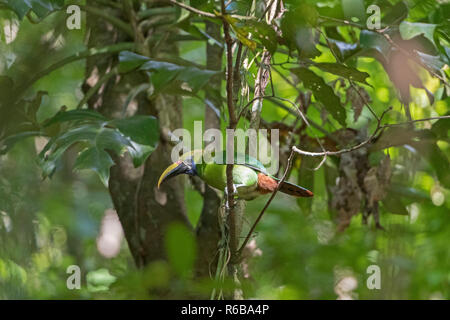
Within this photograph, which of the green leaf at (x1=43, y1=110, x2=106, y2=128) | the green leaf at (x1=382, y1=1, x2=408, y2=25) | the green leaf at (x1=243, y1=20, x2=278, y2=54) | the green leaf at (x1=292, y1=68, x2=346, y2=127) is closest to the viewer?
the green leaf at (x1=243, y1=20, x2=278, y2=54)

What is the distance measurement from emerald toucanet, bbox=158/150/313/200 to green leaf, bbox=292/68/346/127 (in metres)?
0.36

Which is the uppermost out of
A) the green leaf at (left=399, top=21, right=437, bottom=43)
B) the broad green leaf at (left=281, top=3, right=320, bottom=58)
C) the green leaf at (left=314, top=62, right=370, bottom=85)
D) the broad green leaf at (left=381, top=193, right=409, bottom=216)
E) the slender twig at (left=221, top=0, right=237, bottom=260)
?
the green leaf at (left=399, top=21, right=437, bottom=43)

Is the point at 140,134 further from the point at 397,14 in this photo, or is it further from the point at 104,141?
the point at 397,14

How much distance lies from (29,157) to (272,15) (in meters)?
2.33

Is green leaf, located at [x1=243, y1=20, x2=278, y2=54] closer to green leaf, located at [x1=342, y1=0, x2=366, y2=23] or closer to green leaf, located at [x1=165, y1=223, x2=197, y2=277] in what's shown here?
green leaf, located at [x1=165, y1=223, x2=197, y2=277]

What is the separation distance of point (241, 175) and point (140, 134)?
46 cm

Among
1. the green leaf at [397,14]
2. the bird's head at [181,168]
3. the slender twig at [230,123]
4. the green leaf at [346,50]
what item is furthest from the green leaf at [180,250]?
the green leaf at [397,14]

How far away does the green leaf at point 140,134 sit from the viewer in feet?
5.75

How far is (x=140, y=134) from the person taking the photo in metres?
1.79

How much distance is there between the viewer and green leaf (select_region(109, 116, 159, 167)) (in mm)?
1753

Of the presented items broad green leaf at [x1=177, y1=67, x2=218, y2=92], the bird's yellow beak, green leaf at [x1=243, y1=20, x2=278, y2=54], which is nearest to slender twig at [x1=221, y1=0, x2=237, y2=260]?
green leaf at [x1=243, y1=20, x2=278, y2=54]

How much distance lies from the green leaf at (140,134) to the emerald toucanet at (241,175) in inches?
7.6
